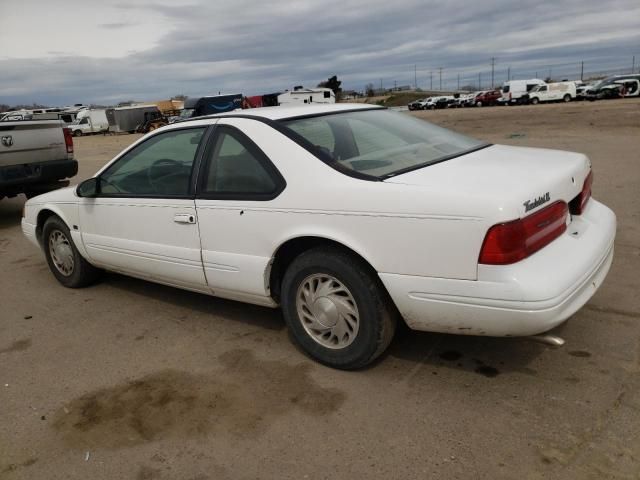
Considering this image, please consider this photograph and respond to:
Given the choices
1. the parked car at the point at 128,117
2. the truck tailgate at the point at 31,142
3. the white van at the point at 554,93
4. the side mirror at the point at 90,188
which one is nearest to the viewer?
the side mirror at the point at 90,188

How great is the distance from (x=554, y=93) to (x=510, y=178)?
165 ft

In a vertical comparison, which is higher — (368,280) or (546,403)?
(368,280)

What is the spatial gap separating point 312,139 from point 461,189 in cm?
108

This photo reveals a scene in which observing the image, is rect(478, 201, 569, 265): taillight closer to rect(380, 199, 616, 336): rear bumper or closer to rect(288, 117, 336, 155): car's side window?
rect(380, 199, 616, 336): rear bumper

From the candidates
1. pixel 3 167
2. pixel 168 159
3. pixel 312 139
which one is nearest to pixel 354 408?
pixel 312 139

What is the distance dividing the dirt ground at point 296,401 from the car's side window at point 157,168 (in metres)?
1.02

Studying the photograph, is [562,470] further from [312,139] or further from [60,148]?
[60,148]

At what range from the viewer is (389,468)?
8.19 feet

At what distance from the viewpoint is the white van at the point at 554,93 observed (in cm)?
4691

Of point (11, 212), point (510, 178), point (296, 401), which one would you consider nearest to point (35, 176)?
point (11, 212)

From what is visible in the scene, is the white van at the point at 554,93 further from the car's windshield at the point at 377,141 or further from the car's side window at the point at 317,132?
the car's side window at the point at 317,132

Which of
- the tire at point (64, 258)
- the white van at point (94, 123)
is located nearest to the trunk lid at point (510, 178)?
the tire at point (64, 258)

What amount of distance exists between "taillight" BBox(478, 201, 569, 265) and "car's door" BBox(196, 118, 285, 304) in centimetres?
127

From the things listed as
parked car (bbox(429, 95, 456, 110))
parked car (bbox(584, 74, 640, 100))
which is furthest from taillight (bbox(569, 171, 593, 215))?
parked car (bbox(429, 95, 456, 110))
